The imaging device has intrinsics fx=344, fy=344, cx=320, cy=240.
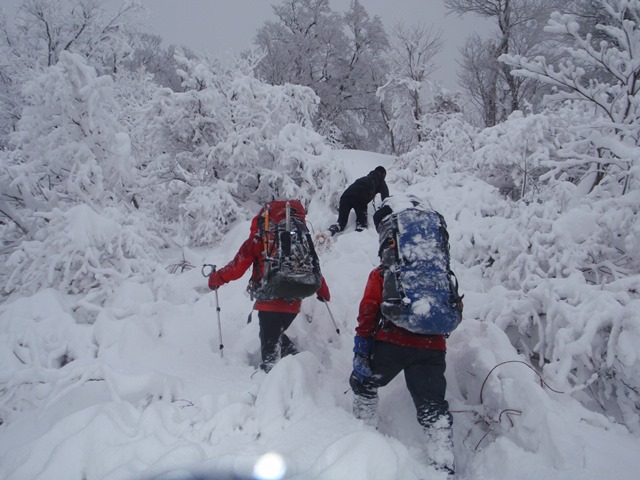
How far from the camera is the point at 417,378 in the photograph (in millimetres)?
2553

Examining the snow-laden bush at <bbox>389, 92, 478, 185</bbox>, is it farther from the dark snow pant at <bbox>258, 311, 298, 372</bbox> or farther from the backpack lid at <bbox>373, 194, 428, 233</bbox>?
the dark snow pant at <bbox>258, 311, 298, 372</bbox>

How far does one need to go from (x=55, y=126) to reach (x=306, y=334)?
17.7 ft

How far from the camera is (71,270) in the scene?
505 cm

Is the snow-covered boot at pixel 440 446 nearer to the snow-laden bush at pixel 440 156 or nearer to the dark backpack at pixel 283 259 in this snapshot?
the dark backpack at pixel 283 259

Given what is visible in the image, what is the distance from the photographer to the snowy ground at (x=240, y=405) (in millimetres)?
2141

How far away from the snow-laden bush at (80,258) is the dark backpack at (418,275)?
13.4 ft

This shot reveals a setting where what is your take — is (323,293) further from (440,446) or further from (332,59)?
(332,59)

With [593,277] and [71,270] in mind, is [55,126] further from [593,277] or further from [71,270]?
[593,277]

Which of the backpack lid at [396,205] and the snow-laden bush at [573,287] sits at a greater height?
the backpack lid at [396,205]

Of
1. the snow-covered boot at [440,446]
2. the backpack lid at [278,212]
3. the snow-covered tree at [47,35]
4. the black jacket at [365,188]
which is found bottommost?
the snow-covered boot at [440,446]

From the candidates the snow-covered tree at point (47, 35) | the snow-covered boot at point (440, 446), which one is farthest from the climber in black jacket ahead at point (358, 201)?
the snow-covered tree at point (47, 35)

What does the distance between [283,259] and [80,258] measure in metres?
3.50

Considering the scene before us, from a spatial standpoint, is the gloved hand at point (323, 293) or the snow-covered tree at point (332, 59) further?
the snow-covered tree at point (332, 59)

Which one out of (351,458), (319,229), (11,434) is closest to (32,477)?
(11,434)
